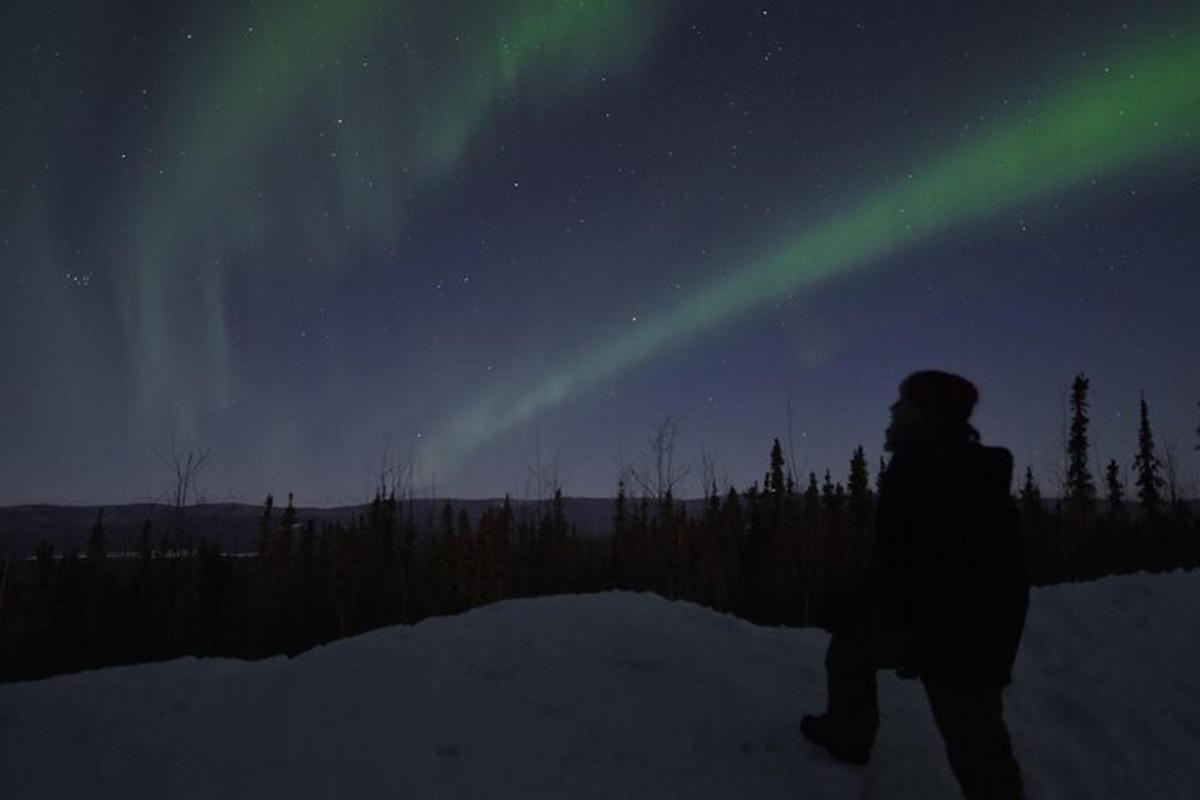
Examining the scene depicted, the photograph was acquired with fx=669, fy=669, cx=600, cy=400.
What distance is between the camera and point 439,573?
82.5 feet

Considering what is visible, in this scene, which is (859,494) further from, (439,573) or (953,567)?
A: (953,567)

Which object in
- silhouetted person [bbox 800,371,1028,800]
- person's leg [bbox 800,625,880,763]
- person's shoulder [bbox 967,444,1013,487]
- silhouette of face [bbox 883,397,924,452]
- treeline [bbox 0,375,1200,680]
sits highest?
silhouette of face [bbox 883,397,924,452]

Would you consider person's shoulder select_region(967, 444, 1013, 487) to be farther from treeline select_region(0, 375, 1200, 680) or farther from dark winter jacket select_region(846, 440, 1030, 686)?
treeline select_region(0, 375, 1200, 680)

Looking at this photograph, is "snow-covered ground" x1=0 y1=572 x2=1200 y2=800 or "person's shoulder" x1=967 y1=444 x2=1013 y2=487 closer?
"person's shoulder" x1=967 y1=444 x2=1013 y2=487

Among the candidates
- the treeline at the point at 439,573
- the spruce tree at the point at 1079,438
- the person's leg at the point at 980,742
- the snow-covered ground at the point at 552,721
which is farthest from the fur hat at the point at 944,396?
the spruce tree at the point at 1079,438

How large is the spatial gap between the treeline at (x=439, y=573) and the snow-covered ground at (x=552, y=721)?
10072 millimetres

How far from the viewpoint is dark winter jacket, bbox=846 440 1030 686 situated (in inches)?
120

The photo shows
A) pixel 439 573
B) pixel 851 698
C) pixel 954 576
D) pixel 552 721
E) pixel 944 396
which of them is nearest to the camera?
pixel 954 576

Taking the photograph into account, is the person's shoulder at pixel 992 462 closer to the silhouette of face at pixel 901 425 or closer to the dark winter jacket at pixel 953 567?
the dark winter jacket at pixel 953 567

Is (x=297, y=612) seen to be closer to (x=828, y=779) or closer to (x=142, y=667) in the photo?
(x=142, y=667)

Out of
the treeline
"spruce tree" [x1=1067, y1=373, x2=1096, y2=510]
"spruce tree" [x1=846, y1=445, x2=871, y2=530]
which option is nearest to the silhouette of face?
the treeline

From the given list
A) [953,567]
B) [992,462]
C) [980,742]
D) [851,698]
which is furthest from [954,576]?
[851,698]

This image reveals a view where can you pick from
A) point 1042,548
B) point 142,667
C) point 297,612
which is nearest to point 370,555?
point 297,612

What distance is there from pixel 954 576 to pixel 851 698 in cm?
116
